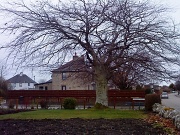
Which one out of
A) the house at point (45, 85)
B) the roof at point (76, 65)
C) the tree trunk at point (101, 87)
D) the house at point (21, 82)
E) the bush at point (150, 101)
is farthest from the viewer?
the house at point (21, 82)

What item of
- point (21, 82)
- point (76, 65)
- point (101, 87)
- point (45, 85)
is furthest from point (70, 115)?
point (21, 82)

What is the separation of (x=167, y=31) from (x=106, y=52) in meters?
4.60

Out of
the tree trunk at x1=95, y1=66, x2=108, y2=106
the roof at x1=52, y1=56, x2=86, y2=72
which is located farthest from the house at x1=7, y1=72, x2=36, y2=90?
the tree trunk at x1=95, y1=66, x2=108, y2=106

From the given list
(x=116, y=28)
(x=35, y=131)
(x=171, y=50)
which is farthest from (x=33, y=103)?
(x=35, y=131)

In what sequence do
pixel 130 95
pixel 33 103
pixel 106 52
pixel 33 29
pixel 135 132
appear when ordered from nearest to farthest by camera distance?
pixel 135 132 < pixel 33 29 < pixel 106 52 < pixel 33 103 < pixel 130 95

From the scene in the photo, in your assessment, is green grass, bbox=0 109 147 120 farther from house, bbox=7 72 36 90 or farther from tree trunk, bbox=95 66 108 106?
house, bbox=7 72 36 90

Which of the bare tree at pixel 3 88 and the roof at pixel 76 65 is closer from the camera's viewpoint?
the roof at pixel 76 65

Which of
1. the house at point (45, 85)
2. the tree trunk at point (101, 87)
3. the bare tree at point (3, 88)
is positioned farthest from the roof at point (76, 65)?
the house at point (45, 85)

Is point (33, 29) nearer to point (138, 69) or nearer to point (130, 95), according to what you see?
point (138, 69)

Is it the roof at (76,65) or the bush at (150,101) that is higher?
the roof at (76,65)

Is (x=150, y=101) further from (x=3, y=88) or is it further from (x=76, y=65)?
(x=3, y=88)

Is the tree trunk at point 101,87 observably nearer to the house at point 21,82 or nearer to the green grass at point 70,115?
the green grass at point 70,115

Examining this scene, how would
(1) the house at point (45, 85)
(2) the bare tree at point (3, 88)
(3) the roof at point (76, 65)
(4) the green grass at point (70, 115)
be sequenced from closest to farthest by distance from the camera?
(4) the green grass at point (70, 115), (3) the roof at point (76, 65), (2) the bare tree at point (3, 88), (1) the house at point (45, 85)

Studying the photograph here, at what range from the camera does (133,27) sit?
22.8 metres
